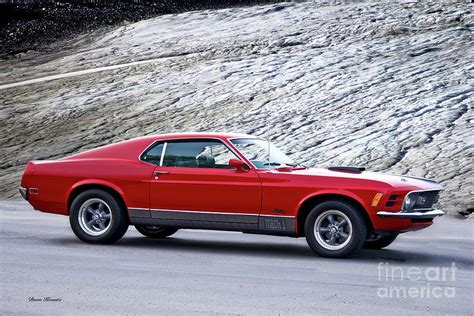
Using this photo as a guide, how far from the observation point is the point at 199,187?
32.5 ft

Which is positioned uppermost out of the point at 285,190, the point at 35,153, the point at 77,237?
the point at 285,190

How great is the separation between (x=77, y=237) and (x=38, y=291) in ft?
12.0

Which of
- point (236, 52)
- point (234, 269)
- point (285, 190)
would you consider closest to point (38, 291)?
point (234, 269)

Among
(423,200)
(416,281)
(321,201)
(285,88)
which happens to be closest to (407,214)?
(423,200)

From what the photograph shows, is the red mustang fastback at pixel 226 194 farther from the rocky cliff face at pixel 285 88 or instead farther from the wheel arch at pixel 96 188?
the rocky cliff face at pixel 285 88

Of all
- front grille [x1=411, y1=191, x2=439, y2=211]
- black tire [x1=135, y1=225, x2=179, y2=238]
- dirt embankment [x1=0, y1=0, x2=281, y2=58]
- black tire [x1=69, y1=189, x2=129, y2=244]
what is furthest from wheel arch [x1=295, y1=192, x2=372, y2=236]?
dirt embankment [x1=0, y1=0, x2=281, y2=58]

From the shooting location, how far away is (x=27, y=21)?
53719 millimetres

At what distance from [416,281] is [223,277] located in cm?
178

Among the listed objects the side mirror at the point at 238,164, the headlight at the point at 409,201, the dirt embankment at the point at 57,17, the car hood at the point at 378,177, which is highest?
the dirt embankment at the point at 57,17

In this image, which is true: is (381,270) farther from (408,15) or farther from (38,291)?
(408,15)

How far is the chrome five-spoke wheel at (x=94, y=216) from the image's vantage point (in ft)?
33.9

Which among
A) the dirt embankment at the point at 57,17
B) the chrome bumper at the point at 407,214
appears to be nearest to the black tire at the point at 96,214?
the chrome bumper at the point at 407,214

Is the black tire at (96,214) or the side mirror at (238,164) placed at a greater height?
the side mirror at (238,164)

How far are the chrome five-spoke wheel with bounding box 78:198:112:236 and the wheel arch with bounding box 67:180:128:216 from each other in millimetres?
166
